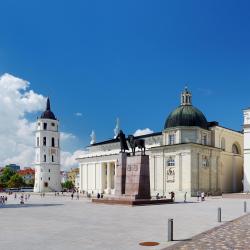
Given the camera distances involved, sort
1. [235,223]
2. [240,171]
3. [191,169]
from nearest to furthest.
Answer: [235,223], [191,169], [240,171]

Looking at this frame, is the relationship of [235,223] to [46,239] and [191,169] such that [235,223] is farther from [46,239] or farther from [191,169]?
[191,169]

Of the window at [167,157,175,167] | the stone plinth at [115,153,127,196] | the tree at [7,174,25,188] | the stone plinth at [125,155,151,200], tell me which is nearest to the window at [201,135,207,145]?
the window at [167,157,175,167]

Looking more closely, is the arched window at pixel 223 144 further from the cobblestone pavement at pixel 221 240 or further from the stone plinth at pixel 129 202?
the cobblestone pavement at pixel 221 240

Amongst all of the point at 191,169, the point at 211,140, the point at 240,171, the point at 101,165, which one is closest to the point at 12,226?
the point at 191,169

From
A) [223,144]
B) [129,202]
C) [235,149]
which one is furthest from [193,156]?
[129,202]

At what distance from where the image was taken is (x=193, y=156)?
69.3 m

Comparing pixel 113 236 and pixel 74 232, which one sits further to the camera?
pixel 74 232

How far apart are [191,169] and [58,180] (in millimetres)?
55701

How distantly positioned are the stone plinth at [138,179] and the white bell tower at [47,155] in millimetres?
74942

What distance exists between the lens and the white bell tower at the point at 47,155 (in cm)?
11194

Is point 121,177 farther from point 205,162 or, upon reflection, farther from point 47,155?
point 47,155

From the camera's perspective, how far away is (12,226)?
1973 centimetres

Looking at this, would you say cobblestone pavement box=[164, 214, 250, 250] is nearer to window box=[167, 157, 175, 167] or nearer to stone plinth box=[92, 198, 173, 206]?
stone plinth box=[92, 198, 173, 206]

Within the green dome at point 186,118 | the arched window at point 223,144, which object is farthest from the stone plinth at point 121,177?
the arched window at point 223,144
